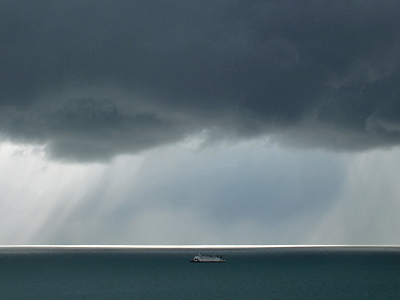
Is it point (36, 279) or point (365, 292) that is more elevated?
point (36, 279)

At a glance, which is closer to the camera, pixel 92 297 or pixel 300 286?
pixel 92 297

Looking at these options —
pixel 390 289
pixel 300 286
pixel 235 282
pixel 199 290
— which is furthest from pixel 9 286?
pixel 390 289

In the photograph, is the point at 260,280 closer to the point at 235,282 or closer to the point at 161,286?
the point at 235,282

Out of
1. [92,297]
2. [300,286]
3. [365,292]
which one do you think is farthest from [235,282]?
[92,297]

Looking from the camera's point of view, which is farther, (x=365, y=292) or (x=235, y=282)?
(x=235, y=282)

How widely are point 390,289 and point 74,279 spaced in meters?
90.4

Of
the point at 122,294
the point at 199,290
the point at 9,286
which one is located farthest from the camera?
the point at 9,286

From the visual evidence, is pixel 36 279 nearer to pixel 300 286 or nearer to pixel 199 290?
pixel 199 290

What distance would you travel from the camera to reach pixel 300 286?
14025cm

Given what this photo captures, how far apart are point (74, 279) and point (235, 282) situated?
160 ft

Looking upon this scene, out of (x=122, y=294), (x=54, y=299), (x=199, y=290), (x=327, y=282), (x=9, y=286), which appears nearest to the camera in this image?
(x=54, y=299)

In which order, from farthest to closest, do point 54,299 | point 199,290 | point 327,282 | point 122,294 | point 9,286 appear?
point 327,282 < point 9,286 < point 199,290 < point 122,294 < point 54,299

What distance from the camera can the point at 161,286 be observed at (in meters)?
139

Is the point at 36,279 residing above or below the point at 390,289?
above
